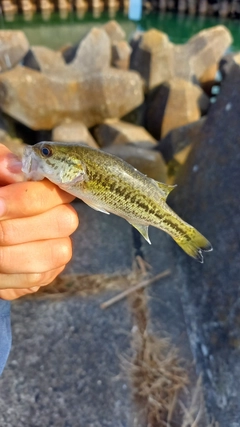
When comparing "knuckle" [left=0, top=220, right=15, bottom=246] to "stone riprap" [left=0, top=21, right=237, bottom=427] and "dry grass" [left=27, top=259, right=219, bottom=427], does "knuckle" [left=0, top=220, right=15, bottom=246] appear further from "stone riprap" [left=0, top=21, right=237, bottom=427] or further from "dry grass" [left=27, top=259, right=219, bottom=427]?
"dry grass" [left=27, top=259, right=219, bottom=427]

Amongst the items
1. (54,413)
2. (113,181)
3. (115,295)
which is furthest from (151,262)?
(113,181)

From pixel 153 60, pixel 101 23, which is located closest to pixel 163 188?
pixel 153 60

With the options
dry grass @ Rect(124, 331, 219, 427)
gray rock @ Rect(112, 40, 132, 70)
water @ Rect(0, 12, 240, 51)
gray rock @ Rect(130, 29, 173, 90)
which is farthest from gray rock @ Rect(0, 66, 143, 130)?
water @ Rect(0, 12, 240, 51)

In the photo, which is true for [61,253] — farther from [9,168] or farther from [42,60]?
[42,60]

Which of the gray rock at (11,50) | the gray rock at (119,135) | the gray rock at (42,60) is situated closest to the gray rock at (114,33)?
the gray rock at (11,50)

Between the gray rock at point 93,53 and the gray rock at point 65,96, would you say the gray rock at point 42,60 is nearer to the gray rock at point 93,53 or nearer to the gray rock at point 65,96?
the gray rock at point 93,53

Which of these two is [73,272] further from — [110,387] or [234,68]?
[234,68]
